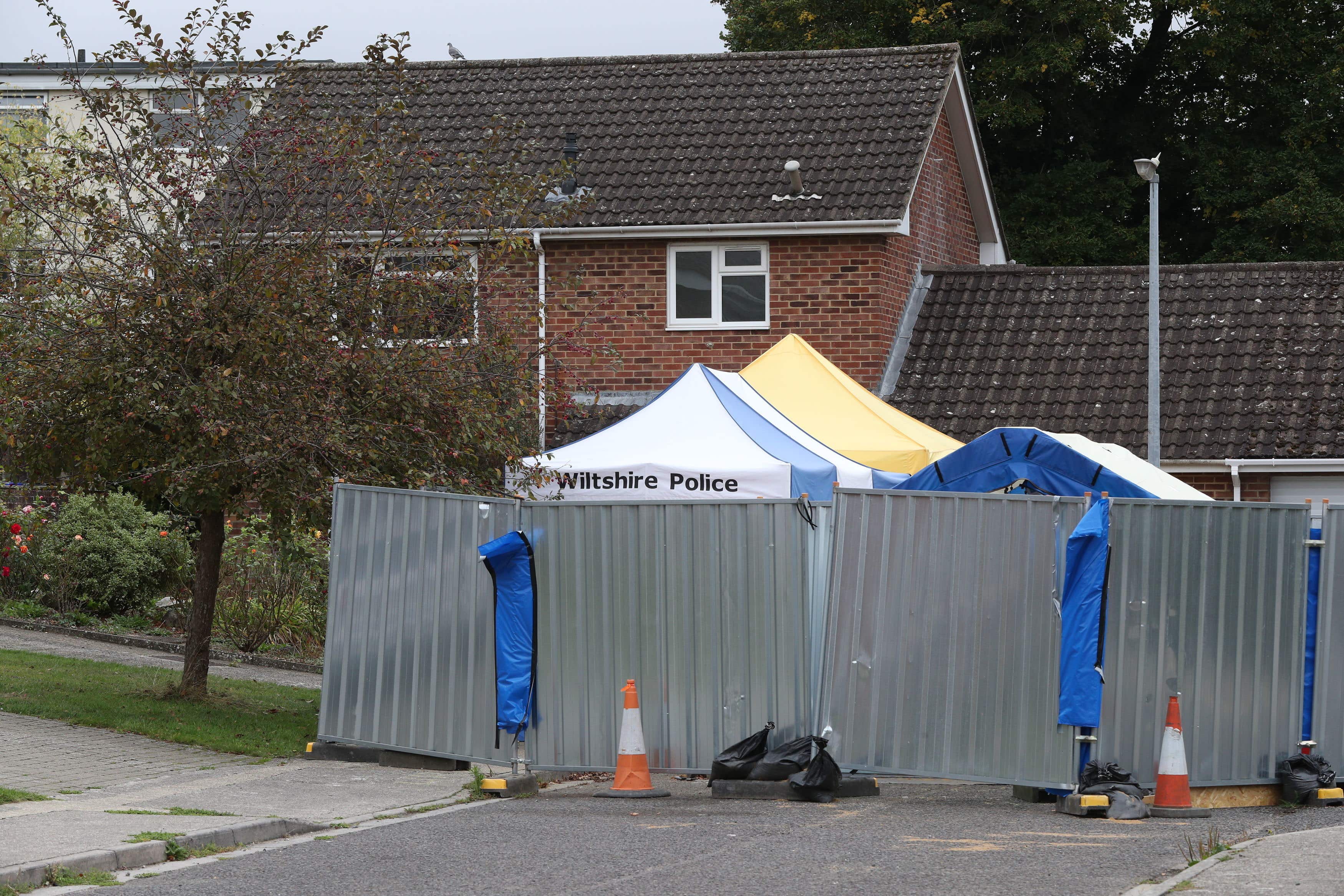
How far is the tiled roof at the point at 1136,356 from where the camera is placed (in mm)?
20578

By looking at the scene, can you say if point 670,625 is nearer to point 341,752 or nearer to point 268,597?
point 341,752

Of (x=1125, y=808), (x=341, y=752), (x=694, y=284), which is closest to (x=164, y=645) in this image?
(x=341, y=752)

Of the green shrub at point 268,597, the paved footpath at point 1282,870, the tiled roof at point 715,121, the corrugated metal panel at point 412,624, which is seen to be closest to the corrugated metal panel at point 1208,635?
the paved footpath at point 1282,870

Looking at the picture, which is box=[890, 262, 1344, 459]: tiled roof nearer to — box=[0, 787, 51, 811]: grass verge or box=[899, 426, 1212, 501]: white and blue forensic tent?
box=[899, 426, 1212, 501]: white and blue forensic tent

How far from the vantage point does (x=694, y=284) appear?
22.1 m

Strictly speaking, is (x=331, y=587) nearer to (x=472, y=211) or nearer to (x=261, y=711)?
(x=261, y=711)

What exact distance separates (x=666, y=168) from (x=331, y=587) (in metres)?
12.2

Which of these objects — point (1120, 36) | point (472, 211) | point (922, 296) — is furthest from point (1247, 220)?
point (472, 211)

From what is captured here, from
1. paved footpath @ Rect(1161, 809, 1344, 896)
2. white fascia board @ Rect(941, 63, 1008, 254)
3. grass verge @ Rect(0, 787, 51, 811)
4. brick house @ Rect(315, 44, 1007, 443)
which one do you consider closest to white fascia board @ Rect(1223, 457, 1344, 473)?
brick house @ Rect(315, 44, 1007, 443)

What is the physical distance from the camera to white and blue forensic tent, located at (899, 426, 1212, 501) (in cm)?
1327

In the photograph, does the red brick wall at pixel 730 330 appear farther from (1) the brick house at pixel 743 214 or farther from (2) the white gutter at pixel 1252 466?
(2) the white gutter at pixel 1252 466

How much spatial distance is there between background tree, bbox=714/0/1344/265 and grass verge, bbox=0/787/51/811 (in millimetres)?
26790

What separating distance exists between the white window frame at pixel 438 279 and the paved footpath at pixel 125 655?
4.82 metres

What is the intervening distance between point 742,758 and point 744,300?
12271 mm
